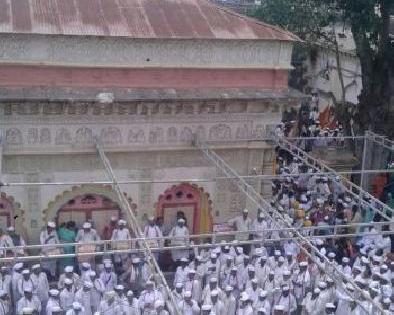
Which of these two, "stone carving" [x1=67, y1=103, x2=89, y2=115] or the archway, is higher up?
"stone carving" [x1=67, y1=103, x2=89, y2=115]

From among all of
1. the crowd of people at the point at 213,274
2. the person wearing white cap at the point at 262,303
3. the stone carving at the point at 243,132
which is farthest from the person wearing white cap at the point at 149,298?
the stone carving at the point at 243,132

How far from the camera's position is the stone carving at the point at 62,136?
10.8 metres

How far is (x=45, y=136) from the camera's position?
10.8m

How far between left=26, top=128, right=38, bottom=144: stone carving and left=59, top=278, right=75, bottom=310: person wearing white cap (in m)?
2.80

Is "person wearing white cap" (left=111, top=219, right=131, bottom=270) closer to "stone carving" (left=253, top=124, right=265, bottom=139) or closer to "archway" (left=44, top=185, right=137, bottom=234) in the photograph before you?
"archway" (left=44, top=185, right=137, bottom=234)

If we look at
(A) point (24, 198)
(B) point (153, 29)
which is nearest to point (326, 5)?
(B) point (153, 29)

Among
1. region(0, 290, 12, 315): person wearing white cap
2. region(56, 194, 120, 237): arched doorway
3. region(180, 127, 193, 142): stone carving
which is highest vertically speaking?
region(180, 127, 193, 142): stone carving

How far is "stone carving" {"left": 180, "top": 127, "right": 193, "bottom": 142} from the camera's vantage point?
11.5 meters

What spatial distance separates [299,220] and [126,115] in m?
3.97

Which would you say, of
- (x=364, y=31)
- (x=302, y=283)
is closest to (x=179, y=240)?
(x=302, y=283)

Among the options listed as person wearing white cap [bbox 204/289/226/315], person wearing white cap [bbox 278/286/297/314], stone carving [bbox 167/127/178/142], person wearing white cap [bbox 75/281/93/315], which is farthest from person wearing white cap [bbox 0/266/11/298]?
person wearing white cap [bbox 278/286/297/314]

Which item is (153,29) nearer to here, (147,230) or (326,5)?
(147,230)

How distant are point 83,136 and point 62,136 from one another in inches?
14.2

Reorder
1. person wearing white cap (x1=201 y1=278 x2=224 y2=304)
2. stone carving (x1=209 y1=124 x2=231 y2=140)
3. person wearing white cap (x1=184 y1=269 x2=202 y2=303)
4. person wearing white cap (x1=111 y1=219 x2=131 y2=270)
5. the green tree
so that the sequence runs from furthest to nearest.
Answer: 1. the green tree
2. stone carving (x1=209 y1=124 x2=231 y2=140)
3. person wearing white cap (x1=111 y1=219 x2=131 y2=270)
4. person wearing white cap (x1=184 y1=269 x2=202 y2=303)
5. person wearing white cap (x1=201 y1=278 x2=224 y2=304)
